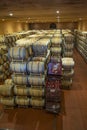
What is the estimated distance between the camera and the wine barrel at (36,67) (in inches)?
274

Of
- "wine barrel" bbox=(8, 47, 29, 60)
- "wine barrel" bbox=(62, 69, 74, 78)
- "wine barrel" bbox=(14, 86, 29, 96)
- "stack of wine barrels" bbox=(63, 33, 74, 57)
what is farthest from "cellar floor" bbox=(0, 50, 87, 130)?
"stack of wine barrels" bbox=(63, 33, 74, 57)

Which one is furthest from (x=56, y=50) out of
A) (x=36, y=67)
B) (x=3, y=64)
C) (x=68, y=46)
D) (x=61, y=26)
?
(x=61, y=26)

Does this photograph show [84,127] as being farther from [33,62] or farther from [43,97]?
[33,62]

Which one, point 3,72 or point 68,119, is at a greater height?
point 3,72

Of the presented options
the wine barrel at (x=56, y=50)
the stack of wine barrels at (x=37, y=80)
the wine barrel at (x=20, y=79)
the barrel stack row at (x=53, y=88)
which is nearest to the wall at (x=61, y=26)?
the wine barrel at (x=56, y=50)

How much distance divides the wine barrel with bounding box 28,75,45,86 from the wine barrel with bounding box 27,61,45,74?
21cm

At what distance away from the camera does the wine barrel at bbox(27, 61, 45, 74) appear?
6.96 m

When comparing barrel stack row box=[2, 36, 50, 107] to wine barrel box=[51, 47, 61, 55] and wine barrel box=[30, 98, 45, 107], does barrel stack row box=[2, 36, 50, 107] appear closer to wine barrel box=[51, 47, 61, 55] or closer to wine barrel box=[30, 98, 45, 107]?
wine barrel box=[30, 98, 45, 107]

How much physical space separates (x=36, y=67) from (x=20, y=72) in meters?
0.73

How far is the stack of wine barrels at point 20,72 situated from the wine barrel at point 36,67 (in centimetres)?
19

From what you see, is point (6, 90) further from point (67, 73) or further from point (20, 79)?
point (67, 73)

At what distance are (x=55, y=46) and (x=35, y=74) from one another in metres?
3.63

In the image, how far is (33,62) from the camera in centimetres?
711

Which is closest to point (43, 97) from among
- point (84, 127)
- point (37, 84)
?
point (37, 84)
